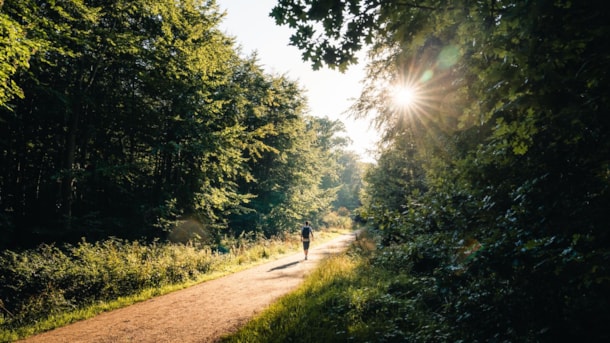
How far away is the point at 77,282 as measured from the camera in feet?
26.8

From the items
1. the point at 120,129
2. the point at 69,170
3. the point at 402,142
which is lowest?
the point at 402,142

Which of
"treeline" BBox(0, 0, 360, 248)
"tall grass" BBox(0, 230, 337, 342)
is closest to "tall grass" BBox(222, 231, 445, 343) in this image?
"tall grass" BBox(0, 230, 337, 342)

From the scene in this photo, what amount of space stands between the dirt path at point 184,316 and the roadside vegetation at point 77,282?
71 centimetres

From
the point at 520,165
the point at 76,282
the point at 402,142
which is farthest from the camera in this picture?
the point at 402,142

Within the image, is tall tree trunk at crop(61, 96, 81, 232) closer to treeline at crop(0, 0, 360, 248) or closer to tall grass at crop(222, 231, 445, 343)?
treeline at crop(0, 0, 360, 248)

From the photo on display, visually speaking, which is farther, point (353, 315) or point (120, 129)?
point (120, 129)

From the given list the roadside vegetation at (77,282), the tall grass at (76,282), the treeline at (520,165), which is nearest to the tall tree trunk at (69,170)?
the roadside vegetation at (77,282)

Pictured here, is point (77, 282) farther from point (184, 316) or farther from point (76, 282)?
point (184, 316)

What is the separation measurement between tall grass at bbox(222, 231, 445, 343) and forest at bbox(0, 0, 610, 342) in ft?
0.20

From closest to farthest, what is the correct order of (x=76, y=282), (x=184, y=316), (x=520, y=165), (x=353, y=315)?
(x=520, y=165) < (x=353, y=315) < (x=184, y=316) < (x=76, y=282)

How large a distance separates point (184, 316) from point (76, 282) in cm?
390

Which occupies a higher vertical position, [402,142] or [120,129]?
[120,129]

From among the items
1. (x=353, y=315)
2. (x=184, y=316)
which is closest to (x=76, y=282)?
(x=184, y=316)

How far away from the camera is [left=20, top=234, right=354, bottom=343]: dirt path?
226 inches
